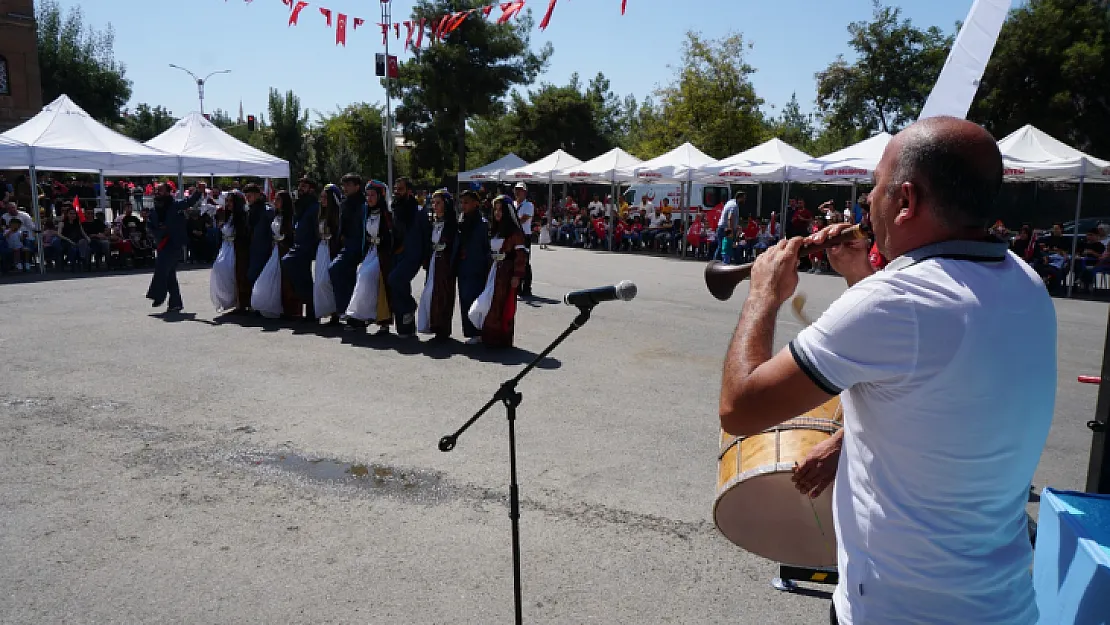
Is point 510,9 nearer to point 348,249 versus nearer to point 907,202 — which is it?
point 348,249

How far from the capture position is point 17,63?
3844 cm

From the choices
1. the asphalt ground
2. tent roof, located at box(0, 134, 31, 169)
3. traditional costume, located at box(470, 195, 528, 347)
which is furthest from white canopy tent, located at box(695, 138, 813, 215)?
tent roof, located at box(0, 134, 31, 169)

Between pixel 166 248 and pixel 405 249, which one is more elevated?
pixel 405 249

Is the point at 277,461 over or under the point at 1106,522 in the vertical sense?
under

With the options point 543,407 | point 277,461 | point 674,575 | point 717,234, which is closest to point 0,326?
point 277,461

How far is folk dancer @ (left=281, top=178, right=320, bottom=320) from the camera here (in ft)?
34.9

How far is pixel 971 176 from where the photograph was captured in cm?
153

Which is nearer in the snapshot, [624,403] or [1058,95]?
[624,403]

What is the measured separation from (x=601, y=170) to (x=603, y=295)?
71.8 ft

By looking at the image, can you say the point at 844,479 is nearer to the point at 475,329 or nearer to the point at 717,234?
the point at 475,329

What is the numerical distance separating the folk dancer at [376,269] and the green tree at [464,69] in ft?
106

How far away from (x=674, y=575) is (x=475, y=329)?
5922 millimetres

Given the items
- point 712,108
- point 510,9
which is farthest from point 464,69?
point 510,9

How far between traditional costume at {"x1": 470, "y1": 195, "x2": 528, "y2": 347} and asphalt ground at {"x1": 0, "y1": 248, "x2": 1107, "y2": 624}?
0.35 metres
